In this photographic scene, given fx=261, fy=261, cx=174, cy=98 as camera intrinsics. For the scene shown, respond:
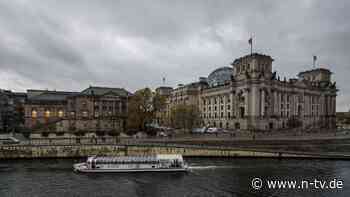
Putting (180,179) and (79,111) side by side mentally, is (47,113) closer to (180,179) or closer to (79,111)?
(79,111)

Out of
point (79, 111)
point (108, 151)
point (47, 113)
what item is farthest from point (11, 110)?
point (108, 151)

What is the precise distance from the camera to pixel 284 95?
13638 cm

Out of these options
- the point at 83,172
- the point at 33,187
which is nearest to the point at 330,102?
the point at 83,172

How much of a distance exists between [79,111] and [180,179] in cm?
8284

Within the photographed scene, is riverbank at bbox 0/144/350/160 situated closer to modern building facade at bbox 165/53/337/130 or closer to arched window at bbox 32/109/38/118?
arched window at bbox 32/109/38/118

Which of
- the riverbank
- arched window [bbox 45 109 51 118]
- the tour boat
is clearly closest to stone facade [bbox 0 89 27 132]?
arched window [bbox 45 109 51 118]

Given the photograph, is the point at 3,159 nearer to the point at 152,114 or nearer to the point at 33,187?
the point at 33,187

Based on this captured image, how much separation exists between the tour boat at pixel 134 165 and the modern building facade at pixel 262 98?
75172mm

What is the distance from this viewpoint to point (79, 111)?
11688cm

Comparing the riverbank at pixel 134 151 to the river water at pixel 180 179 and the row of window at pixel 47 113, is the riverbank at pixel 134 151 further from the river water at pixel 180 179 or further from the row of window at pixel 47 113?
the row of window at pixel 47 113

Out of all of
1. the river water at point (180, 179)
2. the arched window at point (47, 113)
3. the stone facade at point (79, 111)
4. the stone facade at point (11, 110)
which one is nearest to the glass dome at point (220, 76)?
the stone facade at point (79, 111)

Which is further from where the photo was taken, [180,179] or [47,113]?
[47,113]

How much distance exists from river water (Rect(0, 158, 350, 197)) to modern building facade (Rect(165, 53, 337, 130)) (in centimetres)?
6271

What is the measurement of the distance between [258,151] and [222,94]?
7625 centimetres
